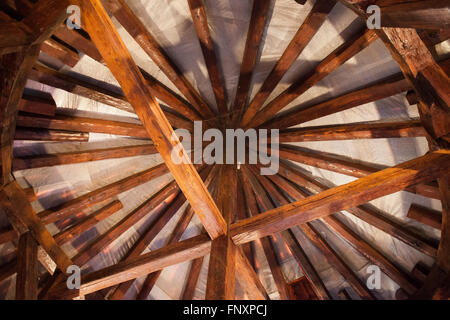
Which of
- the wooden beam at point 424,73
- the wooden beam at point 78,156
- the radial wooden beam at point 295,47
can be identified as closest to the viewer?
the wooden beam at point 424,73

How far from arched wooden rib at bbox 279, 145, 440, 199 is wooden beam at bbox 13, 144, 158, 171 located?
7.12ft

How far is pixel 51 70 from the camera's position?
357cm

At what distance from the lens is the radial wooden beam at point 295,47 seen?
3064 millimetres

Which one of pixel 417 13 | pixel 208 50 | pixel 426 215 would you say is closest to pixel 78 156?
pixel 208 50

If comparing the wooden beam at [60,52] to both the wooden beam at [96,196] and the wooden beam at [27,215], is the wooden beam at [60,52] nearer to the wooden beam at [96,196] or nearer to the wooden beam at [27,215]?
the wooden beam at [27,215]

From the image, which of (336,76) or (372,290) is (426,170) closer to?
(336,76)

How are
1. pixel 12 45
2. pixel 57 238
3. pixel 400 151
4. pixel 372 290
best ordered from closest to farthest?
pixel 12 45
pixel 400 151
pixel 57 238
pixel 372 290

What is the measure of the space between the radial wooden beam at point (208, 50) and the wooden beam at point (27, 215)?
106 inches

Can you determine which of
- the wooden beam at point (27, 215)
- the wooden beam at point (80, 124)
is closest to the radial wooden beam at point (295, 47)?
the wooden beam at point (80, 124)

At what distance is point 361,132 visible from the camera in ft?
12.0

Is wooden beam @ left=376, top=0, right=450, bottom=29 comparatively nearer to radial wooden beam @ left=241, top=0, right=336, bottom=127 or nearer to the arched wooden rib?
radial wooden beam @ left=241, top=0, right=336, bottom=127

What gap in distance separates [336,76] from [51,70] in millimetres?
3495

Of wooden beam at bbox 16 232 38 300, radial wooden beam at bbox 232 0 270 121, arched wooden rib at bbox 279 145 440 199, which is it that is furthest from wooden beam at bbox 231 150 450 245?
wooden beam at bbox 16 232 38 300
